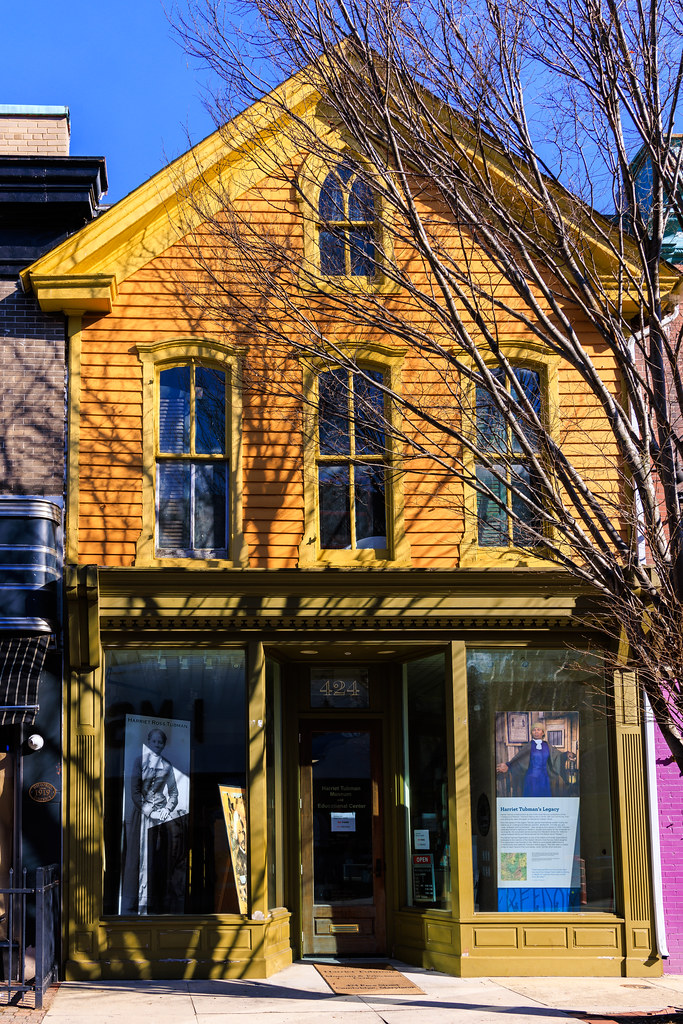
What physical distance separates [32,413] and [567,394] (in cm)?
598

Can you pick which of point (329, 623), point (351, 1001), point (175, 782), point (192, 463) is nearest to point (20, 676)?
point (175, 782)

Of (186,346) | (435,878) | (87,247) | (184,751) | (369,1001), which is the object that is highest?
(87,247)

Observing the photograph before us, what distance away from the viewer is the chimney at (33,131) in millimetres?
13375

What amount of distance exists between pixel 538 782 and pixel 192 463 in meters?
5.15

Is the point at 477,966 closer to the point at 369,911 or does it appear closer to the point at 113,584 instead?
the point at 369,911

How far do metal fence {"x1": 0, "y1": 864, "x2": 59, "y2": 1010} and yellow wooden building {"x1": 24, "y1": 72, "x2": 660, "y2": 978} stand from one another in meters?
0.38

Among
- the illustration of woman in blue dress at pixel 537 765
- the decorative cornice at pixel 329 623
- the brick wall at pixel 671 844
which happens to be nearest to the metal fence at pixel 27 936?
the decorative cornice at pixel 329 623

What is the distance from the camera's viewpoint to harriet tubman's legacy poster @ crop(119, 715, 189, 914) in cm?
1194

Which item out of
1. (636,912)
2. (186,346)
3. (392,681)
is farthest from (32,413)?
(636,912)

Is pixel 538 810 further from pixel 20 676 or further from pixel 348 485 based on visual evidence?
pixel 20 676

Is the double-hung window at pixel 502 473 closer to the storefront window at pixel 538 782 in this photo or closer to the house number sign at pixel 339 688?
the storefront window at pixel 538 782

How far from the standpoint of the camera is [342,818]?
1329cm

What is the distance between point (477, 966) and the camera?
11.9 meters

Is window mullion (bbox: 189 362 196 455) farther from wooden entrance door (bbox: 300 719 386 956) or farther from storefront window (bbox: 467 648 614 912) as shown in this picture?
storefront window (bbox: 467 648 614 912)
